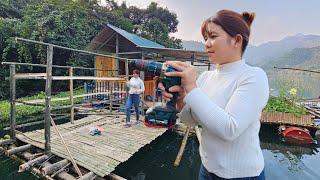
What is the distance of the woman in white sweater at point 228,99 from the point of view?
3.85 ft

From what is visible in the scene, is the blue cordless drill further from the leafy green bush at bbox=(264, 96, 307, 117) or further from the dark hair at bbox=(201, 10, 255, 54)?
the leafy green bush at bbox=(264, 96, 307, 117)

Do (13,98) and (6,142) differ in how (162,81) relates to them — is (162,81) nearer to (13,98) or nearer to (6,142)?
(13,98)

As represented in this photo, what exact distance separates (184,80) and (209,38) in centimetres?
27

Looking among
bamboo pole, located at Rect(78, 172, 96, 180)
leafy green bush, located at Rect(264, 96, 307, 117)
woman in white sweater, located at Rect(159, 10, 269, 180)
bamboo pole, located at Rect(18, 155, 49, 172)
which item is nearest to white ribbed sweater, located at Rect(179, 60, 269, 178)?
woman in white sweater, located at Rect(159, 10, 269, 180)

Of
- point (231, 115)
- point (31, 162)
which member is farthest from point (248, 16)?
point (31, 162)

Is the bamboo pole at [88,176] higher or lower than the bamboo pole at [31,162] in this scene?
lower

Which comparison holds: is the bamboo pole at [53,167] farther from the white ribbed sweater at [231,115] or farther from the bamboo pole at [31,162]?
the white ribbed sweater at [231,115]

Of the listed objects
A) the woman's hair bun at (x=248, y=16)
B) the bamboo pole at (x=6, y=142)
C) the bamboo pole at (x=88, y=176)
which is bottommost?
the bamboo pole at (x=88, y=176)

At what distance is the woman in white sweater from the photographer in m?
1.17

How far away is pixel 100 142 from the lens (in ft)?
20.9

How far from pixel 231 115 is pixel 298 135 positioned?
10285 millimetres

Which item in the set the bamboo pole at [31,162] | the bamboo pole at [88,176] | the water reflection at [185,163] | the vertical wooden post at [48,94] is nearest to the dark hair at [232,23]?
the bamboo pole at [88,176]

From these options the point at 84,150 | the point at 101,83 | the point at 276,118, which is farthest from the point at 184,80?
the point at 101,83

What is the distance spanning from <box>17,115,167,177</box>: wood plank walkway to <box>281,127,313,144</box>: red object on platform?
5.54 meters
